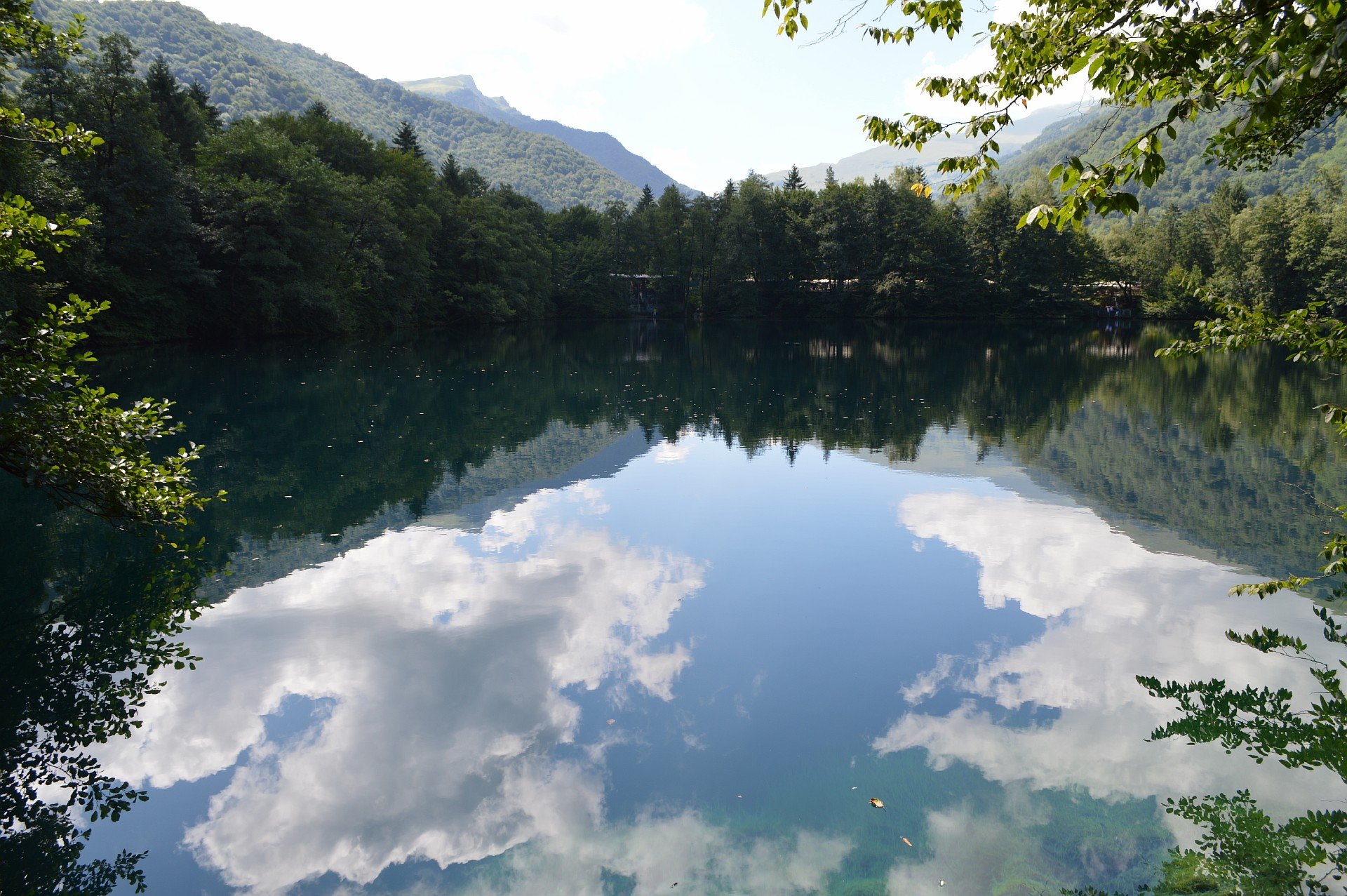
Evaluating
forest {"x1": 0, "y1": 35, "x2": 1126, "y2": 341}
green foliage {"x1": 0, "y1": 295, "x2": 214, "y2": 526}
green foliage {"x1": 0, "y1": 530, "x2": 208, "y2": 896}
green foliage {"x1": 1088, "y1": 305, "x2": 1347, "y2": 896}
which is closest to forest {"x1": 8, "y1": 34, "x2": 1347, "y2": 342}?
forest {"x1": 0, "y1": 35, "x2": 1126, "y2": 341}

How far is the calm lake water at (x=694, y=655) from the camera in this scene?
517cm

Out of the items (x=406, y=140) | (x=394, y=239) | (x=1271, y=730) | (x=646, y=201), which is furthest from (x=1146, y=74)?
(x=646, y=201)

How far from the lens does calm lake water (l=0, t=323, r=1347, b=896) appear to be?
5.17 m

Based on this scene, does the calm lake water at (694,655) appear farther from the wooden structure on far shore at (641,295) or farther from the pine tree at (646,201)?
the pine tree at (646,201)

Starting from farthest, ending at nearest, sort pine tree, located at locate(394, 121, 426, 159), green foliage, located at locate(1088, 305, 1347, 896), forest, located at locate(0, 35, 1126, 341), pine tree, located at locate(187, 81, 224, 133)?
pine tree, located at locate(394, 121, 426, 159) < pine tree, located at locate(187, 81, 224, 133) < forest, located at locate(0, 35, 1126, 341) < green foliage, located at locate(1088, 305, 1347, 896)

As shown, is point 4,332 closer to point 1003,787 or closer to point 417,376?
point 1003,787

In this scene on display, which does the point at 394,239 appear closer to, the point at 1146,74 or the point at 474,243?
the point at 474,243

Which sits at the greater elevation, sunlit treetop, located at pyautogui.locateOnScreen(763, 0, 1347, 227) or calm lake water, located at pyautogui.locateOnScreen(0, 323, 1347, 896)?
sunlit treetop, located at pyautogui.locateOnScreen(763, 0, 1347, 227)

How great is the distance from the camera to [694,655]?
7914 millimetres

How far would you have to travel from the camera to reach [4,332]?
719 cm

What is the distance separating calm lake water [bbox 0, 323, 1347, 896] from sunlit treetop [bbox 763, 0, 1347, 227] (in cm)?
404

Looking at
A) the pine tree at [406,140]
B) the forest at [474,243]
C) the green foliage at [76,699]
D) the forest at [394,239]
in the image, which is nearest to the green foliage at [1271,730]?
the forest at [474,243]

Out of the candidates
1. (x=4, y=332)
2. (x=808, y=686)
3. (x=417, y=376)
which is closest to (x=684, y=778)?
(x=808, y=686)

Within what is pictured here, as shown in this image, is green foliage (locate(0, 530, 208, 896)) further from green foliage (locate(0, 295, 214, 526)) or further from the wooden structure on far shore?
the wooden structure on far shore
